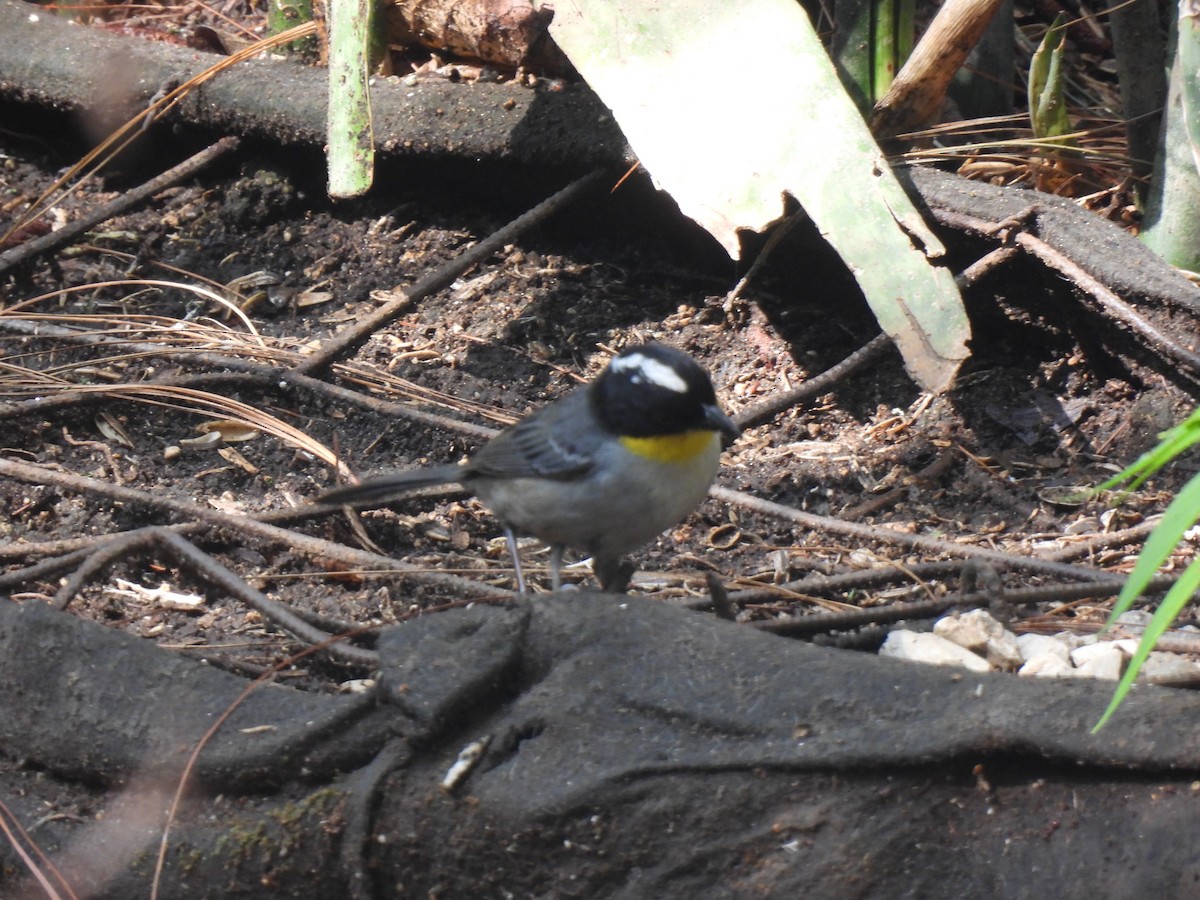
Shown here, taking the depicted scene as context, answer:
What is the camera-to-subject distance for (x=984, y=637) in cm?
322

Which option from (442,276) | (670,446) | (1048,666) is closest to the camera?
(1048,666)

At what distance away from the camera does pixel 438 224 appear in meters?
6.08

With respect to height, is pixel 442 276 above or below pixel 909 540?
above

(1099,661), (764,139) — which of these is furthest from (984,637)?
(764,139)

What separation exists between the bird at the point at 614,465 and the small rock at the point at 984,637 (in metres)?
0.79

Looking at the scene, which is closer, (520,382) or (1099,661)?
(1099,661)

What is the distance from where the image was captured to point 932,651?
313cm

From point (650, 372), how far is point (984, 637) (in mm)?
1163

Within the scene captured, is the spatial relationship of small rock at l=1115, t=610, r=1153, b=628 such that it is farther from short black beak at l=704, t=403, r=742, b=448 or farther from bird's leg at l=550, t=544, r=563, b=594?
bird's leg at l=550, t=544, r=563, b=594

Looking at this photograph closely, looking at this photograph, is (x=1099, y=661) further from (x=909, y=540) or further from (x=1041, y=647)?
(x=909, y=540)

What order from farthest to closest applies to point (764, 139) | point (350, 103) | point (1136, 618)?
point (350, 103)
point (764, 139)
point (1136, 618)

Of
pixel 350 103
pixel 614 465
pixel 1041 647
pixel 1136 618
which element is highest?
pixel 350 103

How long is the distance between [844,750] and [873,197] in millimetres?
2343

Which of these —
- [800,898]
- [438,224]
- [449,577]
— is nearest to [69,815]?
[449,577]
